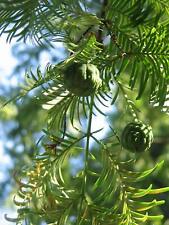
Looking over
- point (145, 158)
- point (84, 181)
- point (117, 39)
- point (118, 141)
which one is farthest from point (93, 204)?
point (145, 158)

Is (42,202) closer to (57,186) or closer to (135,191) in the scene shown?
(57,186)

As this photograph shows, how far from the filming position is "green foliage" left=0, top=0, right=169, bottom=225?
0.84 m

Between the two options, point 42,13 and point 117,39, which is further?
point 117,39

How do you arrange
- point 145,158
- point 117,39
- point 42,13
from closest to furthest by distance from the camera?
1. point 42,13
2. point 117,39
3. point 145,158

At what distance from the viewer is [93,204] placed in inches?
38.4

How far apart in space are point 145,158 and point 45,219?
3.48 m

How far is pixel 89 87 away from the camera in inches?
35.5

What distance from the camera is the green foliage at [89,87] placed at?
845 millimetres

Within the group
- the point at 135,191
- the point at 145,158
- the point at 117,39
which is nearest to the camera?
the point at 117,39

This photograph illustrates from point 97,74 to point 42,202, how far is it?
0.27 m

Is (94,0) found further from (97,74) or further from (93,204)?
(93,204)

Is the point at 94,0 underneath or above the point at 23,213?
above

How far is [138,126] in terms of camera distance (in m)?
1.09

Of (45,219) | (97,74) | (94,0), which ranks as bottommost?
(45,219)
